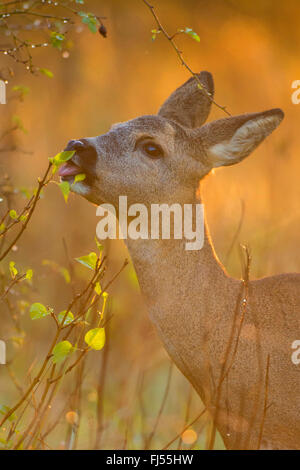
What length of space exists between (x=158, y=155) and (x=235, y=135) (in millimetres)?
505

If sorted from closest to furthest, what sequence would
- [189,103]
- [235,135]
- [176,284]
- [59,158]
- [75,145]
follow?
[59,158], [75,145], [176,284], [235,135], [189,103]

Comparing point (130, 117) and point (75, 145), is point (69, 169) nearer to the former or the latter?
point (75, 145)

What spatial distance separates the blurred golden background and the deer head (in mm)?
1554

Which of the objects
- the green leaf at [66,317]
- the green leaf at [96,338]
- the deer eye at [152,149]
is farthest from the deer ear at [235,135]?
the green leaf at [96,338]

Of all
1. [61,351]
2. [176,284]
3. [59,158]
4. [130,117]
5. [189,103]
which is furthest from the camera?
[130,117]

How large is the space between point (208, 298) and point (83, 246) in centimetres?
471

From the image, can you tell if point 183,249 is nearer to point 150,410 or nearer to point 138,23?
point 150,410

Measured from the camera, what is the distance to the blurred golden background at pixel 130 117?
713cm

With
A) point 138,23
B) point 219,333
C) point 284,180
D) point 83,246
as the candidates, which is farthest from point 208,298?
point 138,23

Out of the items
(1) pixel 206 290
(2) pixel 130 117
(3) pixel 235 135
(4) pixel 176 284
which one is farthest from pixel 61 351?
(2) pixel 130 117

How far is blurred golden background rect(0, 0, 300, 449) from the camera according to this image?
7133 mm

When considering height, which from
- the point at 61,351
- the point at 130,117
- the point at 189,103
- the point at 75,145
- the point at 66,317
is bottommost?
the point at 61,351

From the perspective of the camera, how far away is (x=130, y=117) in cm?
1166

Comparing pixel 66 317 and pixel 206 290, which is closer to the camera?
pixel 66 317
